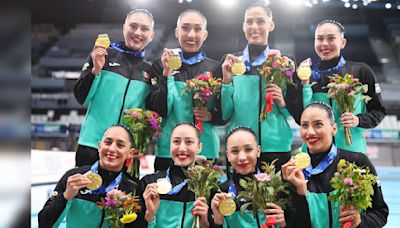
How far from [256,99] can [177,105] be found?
26.1 inches

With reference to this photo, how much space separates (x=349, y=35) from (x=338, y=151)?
17.2 meters

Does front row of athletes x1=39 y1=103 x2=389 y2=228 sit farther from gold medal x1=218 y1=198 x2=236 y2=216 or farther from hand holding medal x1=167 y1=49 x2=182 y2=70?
hand holding medal x1=167 y1=49 x2=182 y2=70

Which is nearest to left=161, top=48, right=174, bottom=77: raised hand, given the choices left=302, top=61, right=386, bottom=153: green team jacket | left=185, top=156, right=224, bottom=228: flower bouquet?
left=185, top=156, right=224, bottom=228: flower bouquet

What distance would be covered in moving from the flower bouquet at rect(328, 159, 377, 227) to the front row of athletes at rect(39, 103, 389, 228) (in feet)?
0.47

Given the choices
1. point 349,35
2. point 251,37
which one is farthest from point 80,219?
point 349,35

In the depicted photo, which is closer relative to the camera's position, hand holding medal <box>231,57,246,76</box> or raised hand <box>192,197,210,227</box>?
raised hand <box>192,197,210,227</box>

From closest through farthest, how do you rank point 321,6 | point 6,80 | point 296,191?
point 6,80 → point 296,191 → point 321,6

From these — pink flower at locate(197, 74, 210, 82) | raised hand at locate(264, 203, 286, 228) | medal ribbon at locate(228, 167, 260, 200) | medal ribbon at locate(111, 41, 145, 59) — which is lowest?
raised hand at locate(264, 203, 286, 228)

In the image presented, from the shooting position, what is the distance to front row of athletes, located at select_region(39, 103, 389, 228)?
3189mm

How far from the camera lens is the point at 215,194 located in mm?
3236

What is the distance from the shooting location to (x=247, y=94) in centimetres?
375

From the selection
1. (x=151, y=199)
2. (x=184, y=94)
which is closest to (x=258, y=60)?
(x=184, y=94)

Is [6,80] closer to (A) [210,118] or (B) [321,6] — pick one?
(A) [210,118]

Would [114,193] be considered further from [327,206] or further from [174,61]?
[327,206]
